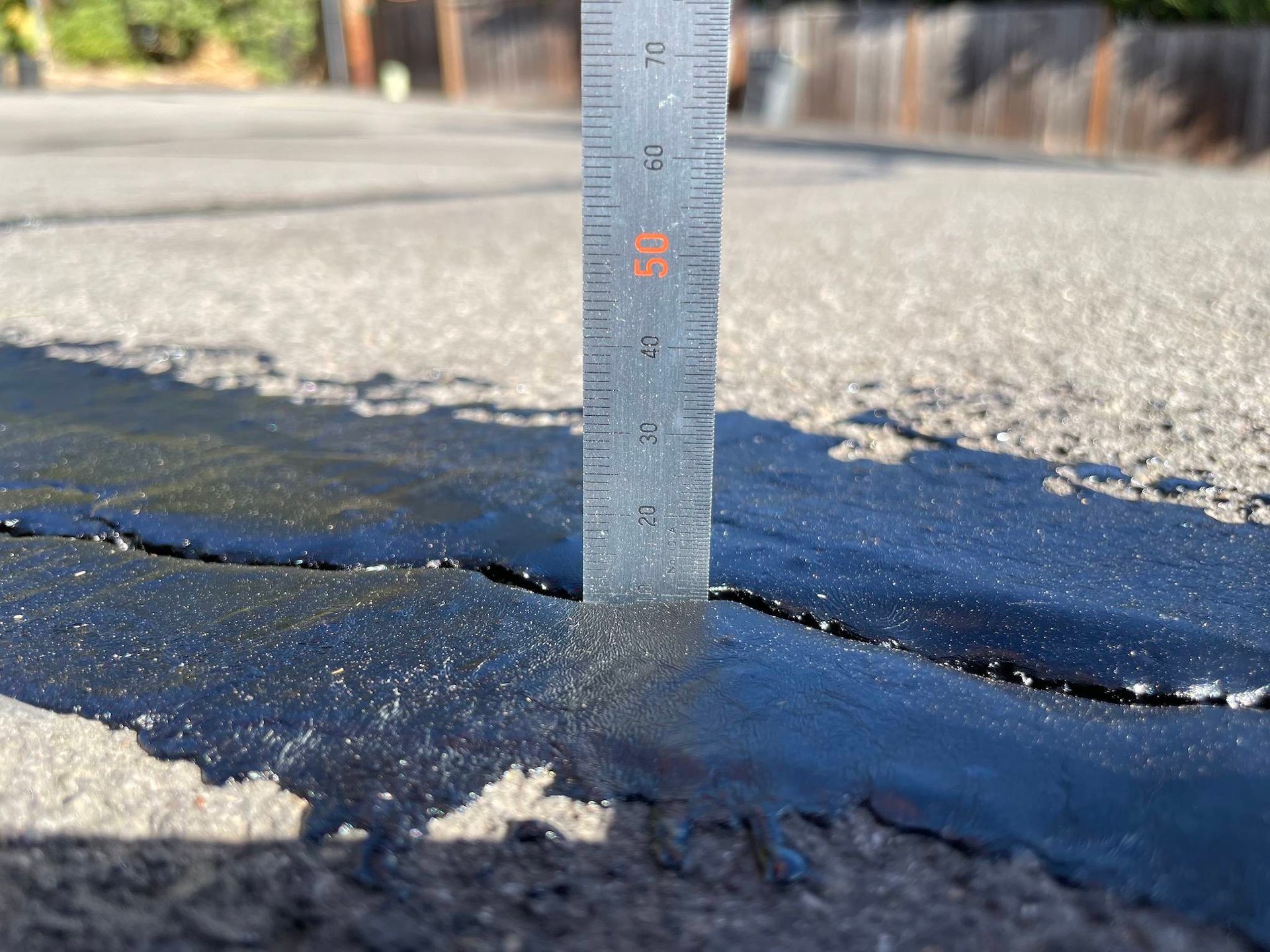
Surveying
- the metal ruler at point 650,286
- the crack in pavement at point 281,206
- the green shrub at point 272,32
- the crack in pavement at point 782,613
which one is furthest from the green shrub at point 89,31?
→ the metal ruler at point 650,286

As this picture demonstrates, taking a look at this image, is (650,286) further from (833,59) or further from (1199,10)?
(833,59)

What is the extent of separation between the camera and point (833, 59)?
18.0 metres

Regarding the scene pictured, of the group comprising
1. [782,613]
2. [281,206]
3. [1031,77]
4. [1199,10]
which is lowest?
[782,613]

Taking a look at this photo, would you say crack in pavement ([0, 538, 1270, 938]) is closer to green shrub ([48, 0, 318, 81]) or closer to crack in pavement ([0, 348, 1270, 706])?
crack in pavement ([0, 348, 1270, 706])

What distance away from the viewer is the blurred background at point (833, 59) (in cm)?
1389

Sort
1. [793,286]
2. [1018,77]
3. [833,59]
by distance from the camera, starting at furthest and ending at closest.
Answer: [833,59]
[1018,77]
[793,286]

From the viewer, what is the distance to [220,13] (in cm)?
2980

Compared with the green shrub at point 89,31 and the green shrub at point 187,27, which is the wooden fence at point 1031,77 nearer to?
the green shrub at point 187,27

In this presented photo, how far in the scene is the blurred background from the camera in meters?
13.9

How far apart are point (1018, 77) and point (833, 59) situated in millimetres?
3369

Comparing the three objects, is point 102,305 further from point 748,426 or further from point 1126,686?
point 1126,686

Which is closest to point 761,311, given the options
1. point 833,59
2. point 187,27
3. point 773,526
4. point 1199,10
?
point 773,526

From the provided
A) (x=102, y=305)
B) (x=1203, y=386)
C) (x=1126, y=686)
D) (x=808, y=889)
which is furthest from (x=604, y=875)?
(x=102, y=305)

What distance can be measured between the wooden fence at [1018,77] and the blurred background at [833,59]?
0.9 inches
